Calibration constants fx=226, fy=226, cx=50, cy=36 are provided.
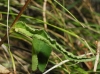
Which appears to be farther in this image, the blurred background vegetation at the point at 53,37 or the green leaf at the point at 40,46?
the blurred background vegetation at the point at 53,37

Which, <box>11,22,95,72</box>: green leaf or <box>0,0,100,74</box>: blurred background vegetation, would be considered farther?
<box>0,0,100,74</box>: blurred background vegetation

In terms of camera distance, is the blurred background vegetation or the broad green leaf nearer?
the broad green leaf

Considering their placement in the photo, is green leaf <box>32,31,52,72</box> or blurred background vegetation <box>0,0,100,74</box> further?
blurred background vegetation <box>0,0,100,74</box>

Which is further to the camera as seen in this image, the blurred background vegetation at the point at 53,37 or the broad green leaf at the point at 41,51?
the blurred background vegetation at the point at 53,37

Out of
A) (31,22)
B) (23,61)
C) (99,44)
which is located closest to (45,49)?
(99,44)

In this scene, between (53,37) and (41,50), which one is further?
(53,37)

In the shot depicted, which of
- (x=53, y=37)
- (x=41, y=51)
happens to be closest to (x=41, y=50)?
(x=41, y=51)

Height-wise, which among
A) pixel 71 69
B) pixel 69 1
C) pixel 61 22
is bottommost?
pixel 71 69

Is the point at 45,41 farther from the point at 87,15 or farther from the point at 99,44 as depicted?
the point at 87,15

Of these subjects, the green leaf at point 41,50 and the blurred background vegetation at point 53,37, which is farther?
the blurred background vegetation at point 53,37

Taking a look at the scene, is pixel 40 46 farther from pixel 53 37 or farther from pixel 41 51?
pixel 53 37

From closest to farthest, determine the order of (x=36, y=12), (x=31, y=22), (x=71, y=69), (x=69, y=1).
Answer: (x=71, y=69), (x=31, y=22), (x=36, y=12), (x=69, y=1)
